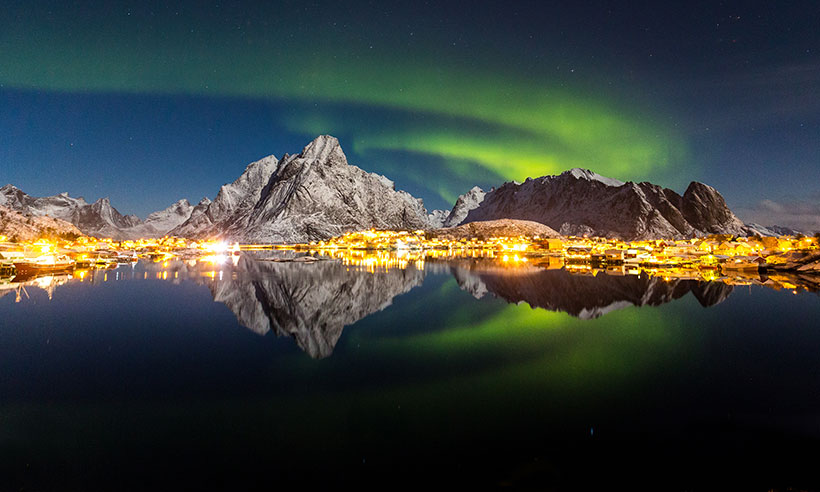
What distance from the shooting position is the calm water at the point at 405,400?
31.8 ft

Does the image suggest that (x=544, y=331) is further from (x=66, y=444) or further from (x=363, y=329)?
(x=66, y=444)

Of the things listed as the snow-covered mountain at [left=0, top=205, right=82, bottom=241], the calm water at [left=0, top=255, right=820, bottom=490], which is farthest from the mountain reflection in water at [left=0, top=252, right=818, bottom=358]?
the snow-covered mountain at [left=0, top=205, right=82, bottom=241]

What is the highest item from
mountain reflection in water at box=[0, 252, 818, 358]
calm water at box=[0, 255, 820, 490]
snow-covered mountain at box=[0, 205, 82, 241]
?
snow-covered mountain at box=[0, 205, 82, 241]

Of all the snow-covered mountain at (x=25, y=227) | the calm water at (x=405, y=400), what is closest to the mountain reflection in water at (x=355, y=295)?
the calm water at (x=405, y=400)

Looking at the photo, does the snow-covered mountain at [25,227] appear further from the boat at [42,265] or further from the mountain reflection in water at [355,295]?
the mountain reflection in water at [355,295]

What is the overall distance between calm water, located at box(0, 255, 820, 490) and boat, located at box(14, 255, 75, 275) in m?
39.6

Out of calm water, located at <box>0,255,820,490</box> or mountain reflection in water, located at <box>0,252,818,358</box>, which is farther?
mountain reflection in water, located at <box>0,252,818,358</box>

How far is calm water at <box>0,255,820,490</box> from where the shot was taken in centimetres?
968

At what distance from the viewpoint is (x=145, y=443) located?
10883mm

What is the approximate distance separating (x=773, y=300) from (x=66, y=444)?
56.0 metres

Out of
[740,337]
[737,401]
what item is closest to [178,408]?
[737,401]

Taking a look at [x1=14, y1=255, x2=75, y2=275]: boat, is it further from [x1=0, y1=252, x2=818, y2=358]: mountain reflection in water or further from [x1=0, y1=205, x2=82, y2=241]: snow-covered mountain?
[x1=0, y1=205, x2=82, y2=241]: snow-covered mountain

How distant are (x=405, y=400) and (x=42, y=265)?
257 ft

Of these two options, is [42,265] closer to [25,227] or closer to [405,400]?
[405,400]
